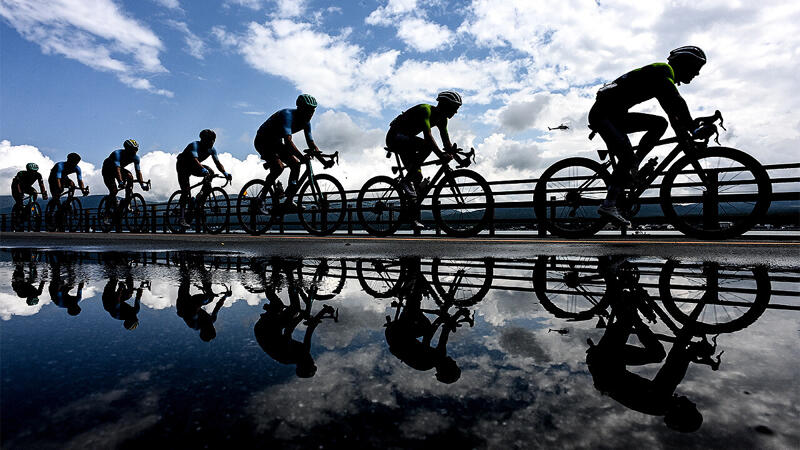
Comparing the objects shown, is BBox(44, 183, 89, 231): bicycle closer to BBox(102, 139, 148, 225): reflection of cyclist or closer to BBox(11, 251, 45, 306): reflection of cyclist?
BBox(102, 139, 148, 225): reflection of cyclist

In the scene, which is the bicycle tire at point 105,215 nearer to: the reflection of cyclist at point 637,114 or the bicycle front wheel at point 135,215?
the bicycle front wheel at point 135,215

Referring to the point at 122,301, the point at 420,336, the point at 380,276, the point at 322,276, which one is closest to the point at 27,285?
the point at 122,301

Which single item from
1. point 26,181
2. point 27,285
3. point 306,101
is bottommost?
point 27,285

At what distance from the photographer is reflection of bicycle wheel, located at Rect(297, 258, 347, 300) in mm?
2704

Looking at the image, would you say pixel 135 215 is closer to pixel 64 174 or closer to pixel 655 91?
pixel 64 174

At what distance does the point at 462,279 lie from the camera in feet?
10.5

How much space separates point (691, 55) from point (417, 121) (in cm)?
430

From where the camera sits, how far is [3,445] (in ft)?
2.85

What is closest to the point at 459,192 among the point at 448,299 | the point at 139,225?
the point at 448,299

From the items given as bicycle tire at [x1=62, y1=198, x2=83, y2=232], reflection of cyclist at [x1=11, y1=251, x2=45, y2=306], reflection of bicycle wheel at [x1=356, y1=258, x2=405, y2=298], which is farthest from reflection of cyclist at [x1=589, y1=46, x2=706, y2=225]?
bicycle tire at [x1=62, y1=198, x2=83, y2=232]

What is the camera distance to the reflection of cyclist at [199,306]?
181 centimetres

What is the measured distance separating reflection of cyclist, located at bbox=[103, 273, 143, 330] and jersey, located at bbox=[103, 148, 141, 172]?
14.2 meters

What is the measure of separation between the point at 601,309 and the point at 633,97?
498 cm

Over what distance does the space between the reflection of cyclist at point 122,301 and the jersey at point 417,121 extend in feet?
19.0
